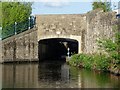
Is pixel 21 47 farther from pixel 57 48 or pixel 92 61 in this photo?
pixel 57 48

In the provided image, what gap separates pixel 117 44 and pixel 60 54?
22425 millimetres

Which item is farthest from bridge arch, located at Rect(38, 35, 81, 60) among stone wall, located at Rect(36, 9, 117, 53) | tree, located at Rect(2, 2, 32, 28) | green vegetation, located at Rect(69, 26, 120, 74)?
green vegetation, located at Rect(69, 26, 120, 74)

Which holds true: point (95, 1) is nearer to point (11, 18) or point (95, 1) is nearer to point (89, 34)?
point (11, 18)

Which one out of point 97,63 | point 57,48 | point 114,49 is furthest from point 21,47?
point 114,49

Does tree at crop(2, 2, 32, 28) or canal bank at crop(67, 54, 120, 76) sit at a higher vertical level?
tree at crop(2, 2, 32, 28)

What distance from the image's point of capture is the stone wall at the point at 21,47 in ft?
107

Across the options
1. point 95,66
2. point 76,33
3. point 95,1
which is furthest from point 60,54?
point 95,66

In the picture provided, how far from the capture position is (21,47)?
3347 centimetres

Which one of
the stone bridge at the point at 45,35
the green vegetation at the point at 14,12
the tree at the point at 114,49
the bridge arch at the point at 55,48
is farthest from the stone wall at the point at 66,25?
the tree at the point at 114,49

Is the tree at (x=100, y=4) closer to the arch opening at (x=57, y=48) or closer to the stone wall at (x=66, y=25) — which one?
the arch opening at (x=57, y=48)

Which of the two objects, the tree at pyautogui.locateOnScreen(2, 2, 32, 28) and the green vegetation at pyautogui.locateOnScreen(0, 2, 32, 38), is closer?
the green vegetation at pyautogui.locateOnScreen(0, 2, 32, 38)

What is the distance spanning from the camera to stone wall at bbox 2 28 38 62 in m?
32.7

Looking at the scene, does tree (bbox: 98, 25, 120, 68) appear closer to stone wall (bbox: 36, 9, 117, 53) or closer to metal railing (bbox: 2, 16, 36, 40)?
stone wall (bbox: 36, 9, 117, 53)

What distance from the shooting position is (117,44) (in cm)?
2217
